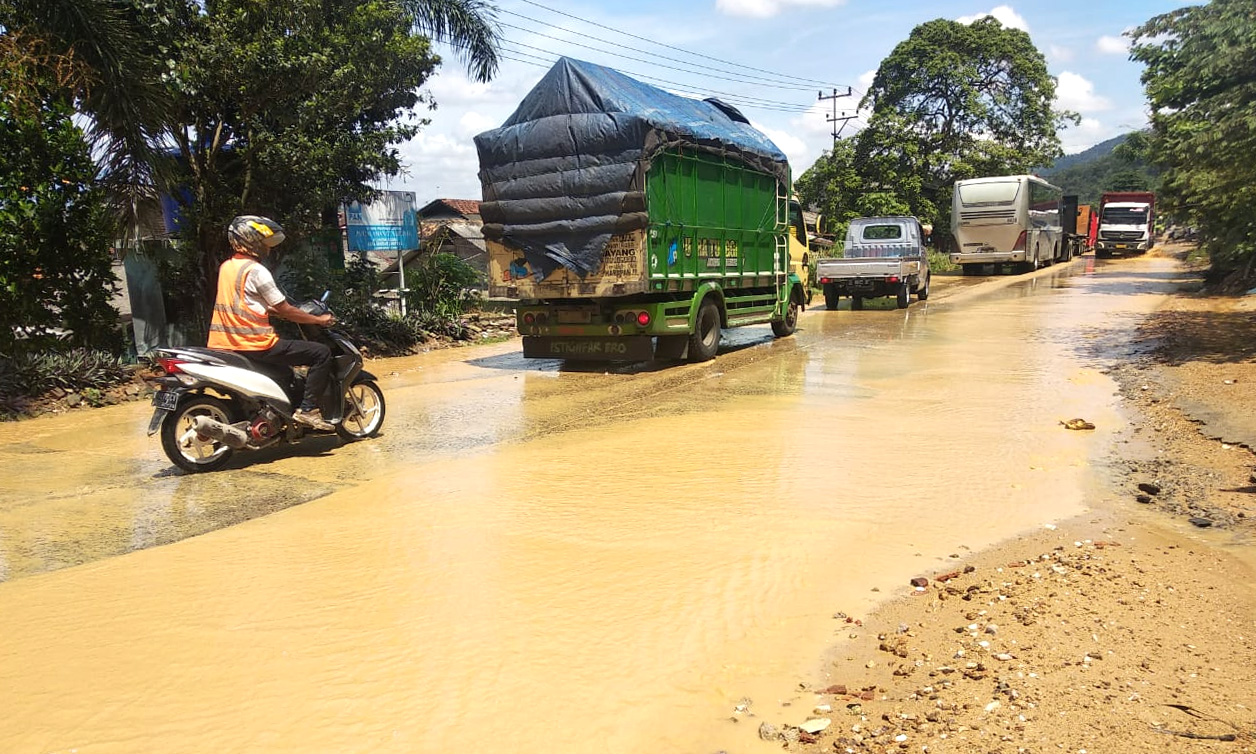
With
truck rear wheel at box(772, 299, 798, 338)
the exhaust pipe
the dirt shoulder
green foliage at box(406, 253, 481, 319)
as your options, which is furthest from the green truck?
the dirt shoulder

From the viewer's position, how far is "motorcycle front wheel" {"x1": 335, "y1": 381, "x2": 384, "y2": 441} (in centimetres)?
675

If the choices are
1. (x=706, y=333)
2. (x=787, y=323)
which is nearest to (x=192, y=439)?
(x=706, y=333)

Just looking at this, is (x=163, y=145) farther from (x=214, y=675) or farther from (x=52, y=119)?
(x=214, y=675)

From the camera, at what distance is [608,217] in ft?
31.3

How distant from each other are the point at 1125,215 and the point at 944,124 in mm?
9398

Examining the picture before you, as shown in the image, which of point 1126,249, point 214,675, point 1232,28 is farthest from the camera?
point 1126,249

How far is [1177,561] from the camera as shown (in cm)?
397

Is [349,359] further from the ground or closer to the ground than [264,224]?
closer to the ground

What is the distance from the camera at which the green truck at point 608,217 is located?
9547 millimetres

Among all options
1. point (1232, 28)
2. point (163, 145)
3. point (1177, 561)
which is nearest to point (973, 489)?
point (1177, 561)

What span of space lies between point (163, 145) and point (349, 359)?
4.63 metres

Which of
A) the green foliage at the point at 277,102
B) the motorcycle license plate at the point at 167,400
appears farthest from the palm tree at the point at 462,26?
the motorcycle license plate at the point at 167,400

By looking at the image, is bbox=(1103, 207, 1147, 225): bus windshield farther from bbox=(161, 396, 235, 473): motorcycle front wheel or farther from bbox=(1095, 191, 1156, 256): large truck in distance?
bbox=(161, 396, 235, 473): motorcycle front wheel

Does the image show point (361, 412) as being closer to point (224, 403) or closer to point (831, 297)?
point (224, 403)
